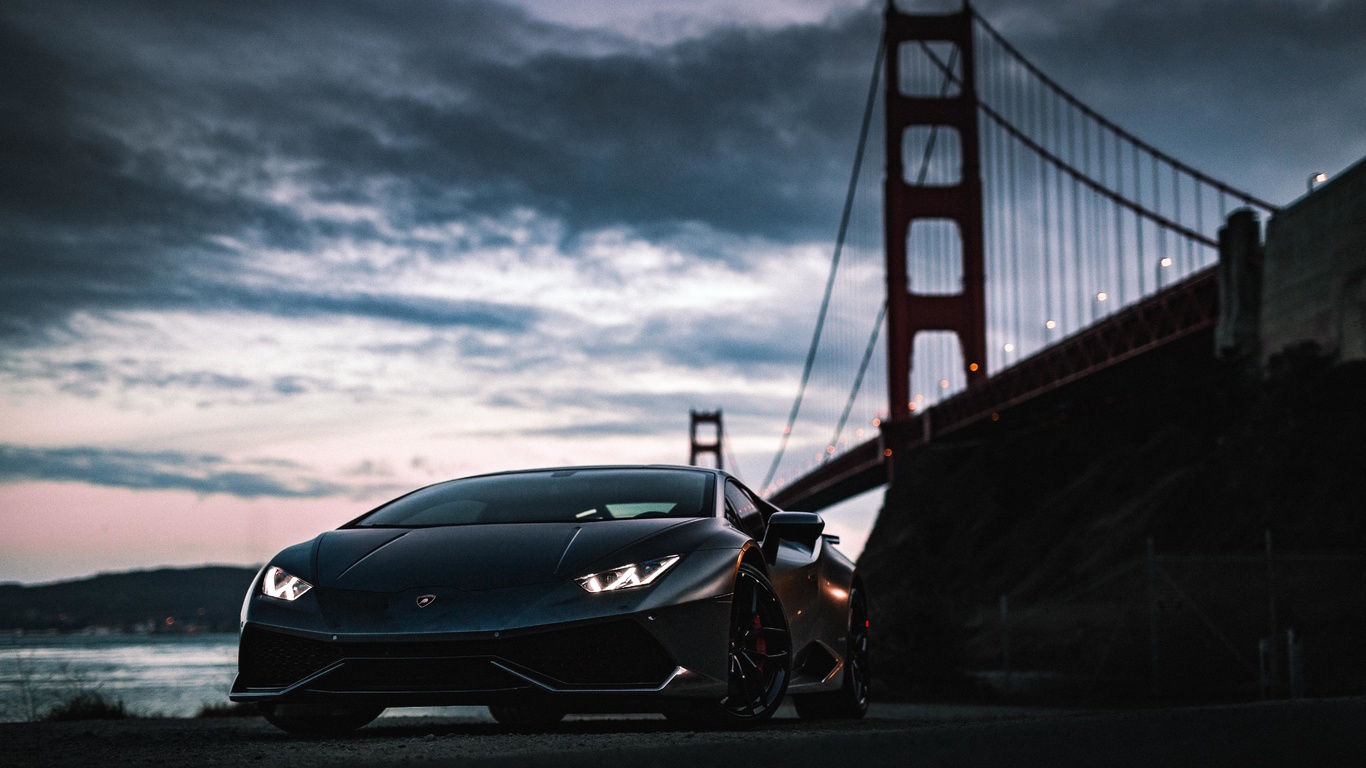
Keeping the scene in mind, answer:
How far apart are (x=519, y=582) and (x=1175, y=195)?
39.0m

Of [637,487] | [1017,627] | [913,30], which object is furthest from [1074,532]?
[637,487]

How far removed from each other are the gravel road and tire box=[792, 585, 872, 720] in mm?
1140

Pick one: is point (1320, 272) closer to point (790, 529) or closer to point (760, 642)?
point (790, 529)

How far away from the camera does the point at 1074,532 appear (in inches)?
1673

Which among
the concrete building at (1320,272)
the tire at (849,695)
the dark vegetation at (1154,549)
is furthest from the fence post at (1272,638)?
the concrete building at (1320,272)

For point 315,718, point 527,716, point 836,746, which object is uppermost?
point 836,746

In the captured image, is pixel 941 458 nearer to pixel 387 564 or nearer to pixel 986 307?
pixel 986 307

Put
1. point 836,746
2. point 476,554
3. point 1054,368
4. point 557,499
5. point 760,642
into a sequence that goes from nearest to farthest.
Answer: point 836,746, point 476,554, point 760,642, point 557,499, point 1054,368

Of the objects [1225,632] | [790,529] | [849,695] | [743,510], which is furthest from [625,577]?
[1225,632]

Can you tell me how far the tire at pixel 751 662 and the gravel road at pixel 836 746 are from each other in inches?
3.9

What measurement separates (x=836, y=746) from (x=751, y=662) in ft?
7.20

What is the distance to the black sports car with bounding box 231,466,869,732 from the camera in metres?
4.70

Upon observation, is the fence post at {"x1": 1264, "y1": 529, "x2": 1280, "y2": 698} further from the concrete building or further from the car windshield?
the concrete building

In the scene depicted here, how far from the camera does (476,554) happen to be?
506 cm
